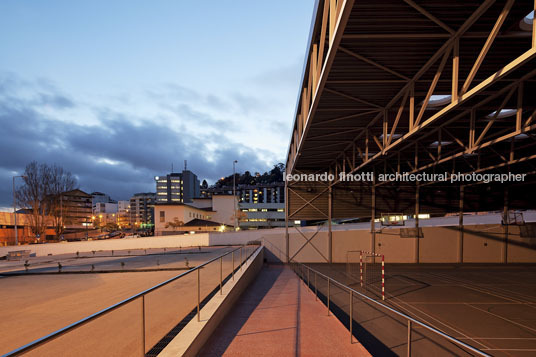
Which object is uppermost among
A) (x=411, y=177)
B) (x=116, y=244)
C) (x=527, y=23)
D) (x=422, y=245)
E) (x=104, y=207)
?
(x=527, y=23)

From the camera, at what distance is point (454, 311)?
9703 mm

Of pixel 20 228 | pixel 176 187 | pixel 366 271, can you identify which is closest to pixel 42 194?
pixel 20 228

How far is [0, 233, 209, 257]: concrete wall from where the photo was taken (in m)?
25.0

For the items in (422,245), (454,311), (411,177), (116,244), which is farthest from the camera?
(116,244)

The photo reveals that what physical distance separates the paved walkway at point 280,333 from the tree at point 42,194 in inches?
1463

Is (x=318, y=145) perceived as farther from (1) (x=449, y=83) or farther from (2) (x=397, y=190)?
(2) (x=397, y=190)

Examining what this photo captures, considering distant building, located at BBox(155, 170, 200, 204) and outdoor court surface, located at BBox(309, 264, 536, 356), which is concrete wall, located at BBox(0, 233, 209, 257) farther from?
distant building, located at BBox(155, 170, 200, 204)

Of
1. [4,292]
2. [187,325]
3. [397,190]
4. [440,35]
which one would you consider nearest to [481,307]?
[440,35]

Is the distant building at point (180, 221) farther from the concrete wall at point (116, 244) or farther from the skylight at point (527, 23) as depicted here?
the skylight at point (527, 23)

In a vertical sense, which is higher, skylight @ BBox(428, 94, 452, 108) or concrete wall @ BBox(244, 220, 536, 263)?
skylight @ BBox(428, 94, 452, 108)

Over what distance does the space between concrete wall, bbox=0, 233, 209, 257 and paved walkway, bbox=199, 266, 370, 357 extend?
2296cm

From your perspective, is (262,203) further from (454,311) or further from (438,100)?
(454,311)

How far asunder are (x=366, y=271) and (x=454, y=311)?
993cm

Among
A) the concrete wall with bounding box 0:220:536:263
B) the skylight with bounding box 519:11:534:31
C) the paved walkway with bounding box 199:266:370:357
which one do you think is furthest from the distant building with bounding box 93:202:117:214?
the skylight with bounding box 519:11:534:31
